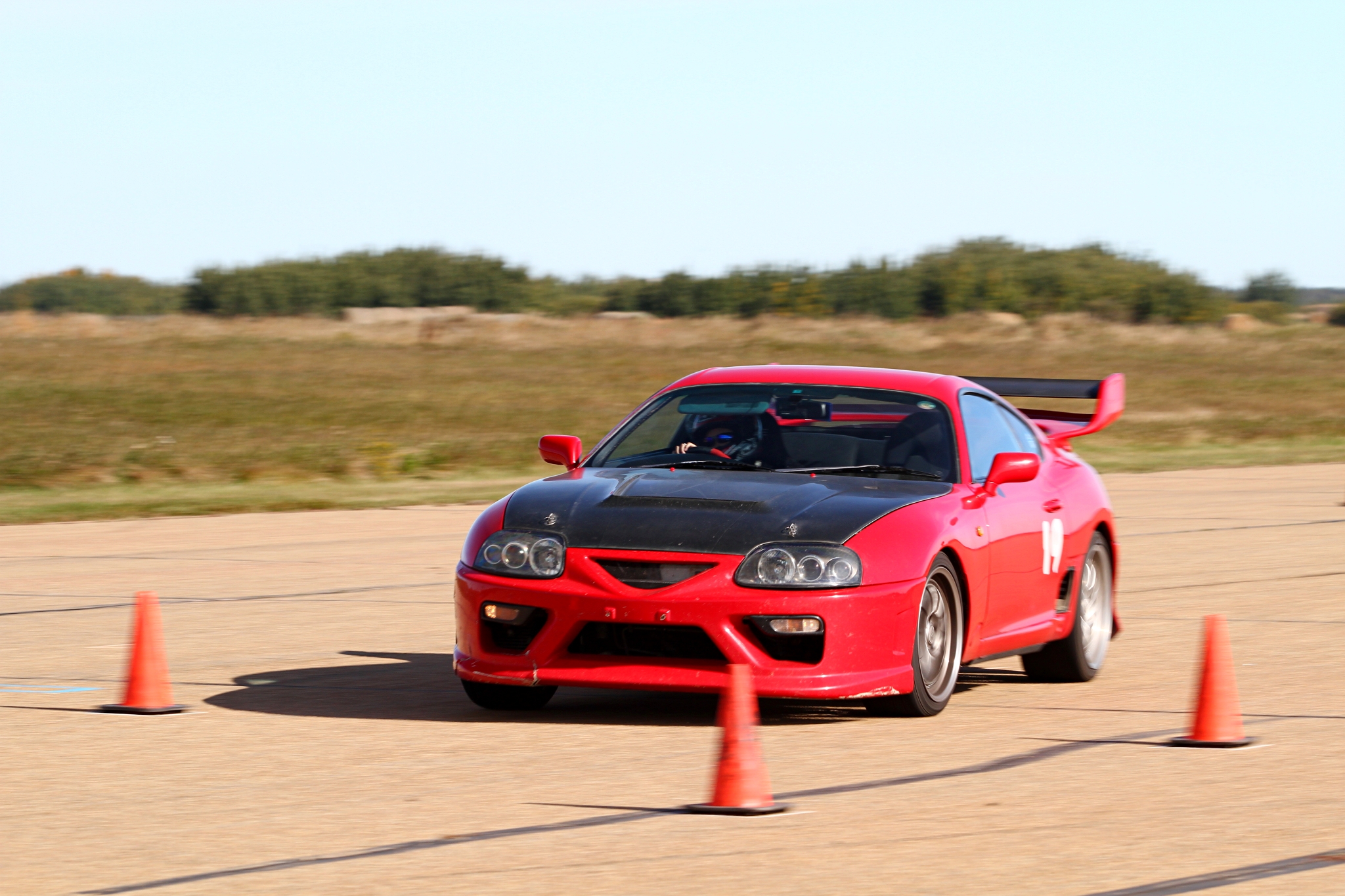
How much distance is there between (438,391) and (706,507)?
33.8 meters

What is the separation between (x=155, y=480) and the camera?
24328 millimetres

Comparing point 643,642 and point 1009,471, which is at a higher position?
point 1009,471

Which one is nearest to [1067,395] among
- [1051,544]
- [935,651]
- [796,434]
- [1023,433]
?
[1023,433]

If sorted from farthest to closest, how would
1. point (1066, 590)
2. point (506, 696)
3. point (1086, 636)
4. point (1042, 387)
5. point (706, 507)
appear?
point (1042, 387) → point (1086, 636) → point (1066, 590) → point (506, 696) → point (706, 507)

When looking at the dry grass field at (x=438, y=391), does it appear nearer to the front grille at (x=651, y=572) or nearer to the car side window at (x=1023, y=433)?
the car side window at (x=1023, y=433)

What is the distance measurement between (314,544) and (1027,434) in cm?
816

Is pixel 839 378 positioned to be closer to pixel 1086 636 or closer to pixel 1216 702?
pixel 1086 636

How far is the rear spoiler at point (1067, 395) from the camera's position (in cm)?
1027

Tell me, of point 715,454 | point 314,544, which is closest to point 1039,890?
point 715,454

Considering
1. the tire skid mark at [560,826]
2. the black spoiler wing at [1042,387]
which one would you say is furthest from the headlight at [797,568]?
the black spoiler wing at [1042,387]

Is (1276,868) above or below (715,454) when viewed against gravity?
below

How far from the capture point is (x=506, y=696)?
323 inches

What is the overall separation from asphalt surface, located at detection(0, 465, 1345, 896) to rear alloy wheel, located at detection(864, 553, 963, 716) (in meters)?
0.11

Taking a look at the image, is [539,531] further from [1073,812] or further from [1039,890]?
[1039,890]
